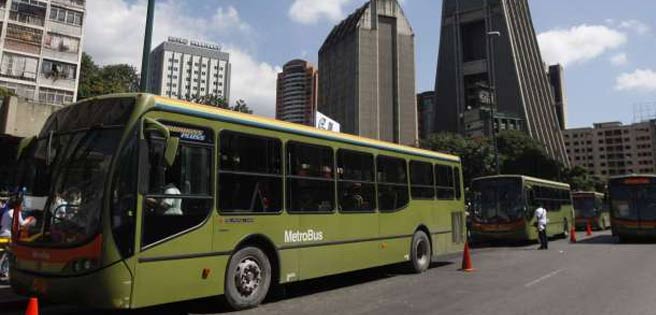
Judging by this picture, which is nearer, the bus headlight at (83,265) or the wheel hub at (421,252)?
the bus headlight at (83,265)

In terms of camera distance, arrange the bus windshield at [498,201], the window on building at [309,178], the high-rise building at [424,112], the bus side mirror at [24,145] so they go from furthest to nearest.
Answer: the high-rise building at [424,112], the bus windshield at [498,201], the window on building at [309,178], the bus side mirror at [24,145]

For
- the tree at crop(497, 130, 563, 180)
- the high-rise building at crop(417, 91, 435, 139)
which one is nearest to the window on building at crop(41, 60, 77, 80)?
the tree at crop(497, 130, 563, 180)

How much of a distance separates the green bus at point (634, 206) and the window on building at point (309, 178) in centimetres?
1764

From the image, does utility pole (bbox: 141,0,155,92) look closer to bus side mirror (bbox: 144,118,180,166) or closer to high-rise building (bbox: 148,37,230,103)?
bus side mirror (bbox: 144,118,180,166)

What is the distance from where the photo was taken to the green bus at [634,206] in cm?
2169

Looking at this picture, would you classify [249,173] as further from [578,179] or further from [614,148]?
[614,148]

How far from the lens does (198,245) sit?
7.07 meters

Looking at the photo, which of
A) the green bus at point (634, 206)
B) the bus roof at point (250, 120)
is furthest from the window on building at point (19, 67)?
the green bus at point (634, 206)

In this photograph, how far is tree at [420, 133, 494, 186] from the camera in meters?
48.2

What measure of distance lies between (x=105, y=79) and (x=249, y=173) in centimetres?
5368

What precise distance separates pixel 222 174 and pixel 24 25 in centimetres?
4842

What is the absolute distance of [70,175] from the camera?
660 cm

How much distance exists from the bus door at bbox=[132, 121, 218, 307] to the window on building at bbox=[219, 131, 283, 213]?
274 millimetres

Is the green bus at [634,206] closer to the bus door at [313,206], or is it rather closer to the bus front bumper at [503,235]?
the bus front bumper at [503,235]
